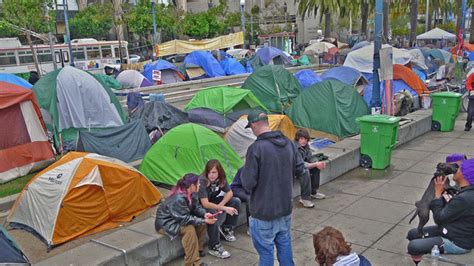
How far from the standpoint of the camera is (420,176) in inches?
354

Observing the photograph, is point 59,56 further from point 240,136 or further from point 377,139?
point 377,139

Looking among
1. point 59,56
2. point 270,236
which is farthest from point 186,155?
point 59,56

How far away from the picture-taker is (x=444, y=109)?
12219 millimetres

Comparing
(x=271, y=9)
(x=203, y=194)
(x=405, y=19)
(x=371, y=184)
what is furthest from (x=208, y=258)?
(x=405, y=19)

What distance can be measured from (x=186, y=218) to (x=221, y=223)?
83cm

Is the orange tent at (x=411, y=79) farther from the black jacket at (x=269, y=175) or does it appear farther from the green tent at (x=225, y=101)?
the black jacket at (x=269, y=175)

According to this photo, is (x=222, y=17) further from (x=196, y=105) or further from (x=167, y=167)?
(x=167, y=167)

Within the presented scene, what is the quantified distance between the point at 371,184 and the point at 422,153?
2.62m

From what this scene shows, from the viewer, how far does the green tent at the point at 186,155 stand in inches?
349

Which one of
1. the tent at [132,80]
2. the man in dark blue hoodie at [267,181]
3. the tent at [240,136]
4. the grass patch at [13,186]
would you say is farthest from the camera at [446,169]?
the tent at [132,80]

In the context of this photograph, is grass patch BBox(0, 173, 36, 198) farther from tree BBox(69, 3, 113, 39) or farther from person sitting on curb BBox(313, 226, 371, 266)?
tree BBox(69, 3, 113, 39)

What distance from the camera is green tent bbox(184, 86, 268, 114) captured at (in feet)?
41.9

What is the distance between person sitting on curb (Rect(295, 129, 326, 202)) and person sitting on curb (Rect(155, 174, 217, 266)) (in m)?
2.36

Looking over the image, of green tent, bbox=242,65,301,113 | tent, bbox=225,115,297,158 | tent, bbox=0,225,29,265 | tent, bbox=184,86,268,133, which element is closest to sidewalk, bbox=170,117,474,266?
tent, bbox=0,225,29,265
